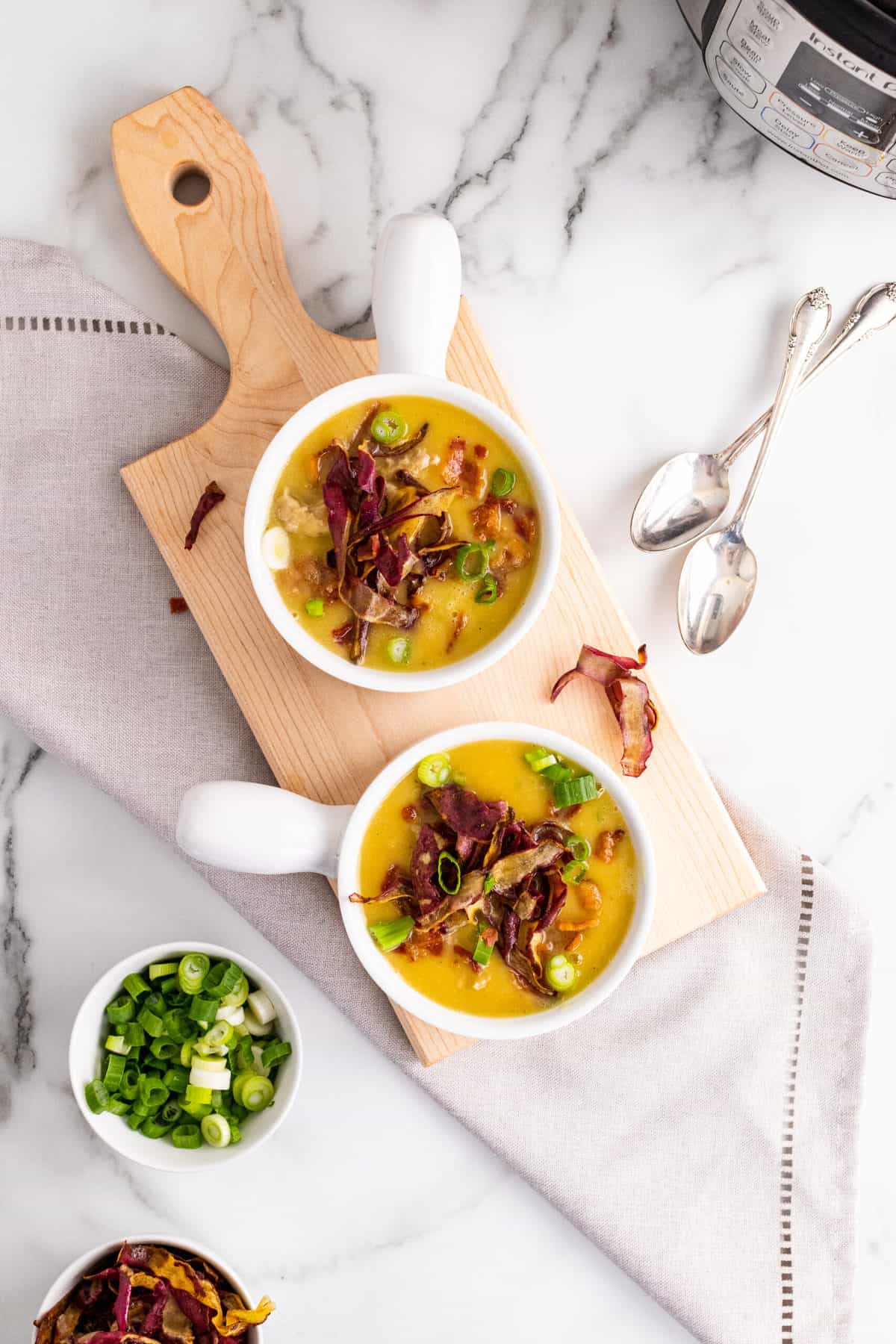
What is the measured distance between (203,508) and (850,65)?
1.51 m

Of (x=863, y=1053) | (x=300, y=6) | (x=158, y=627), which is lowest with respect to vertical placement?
(x=863, y=1053)

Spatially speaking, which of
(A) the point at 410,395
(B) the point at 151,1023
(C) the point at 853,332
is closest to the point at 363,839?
(B) the point at 151,1023

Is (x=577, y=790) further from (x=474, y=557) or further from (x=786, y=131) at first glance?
(x=786, y=131)

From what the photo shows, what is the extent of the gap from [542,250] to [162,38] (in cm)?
102

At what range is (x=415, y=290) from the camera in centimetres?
232

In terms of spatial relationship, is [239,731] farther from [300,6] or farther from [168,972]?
[300,6]

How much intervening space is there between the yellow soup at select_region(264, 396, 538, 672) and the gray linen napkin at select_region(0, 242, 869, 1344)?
0.39 meters

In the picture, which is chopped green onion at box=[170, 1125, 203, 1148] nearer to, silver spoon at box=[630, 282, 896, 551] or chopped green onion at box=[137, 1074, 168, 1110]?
chopped green onion at box=[137, 1074, 168, 1110]

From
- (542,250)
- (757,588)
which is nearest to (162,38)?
(542,250)

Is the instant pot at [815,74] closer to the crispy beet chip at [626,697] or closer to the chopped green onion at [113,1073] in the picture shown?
the crispy beet chip at [626,697]

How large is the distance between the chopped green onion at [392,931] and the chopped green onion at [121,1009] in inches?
23.9

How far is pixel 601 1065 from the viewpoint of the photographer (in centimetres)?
267

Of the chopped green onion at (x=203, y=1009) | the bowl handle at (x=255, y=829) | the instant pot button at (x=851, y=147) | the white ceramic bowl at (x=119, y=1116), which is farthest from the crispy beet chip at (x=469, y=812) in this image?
the instant pot button at (x=851, y=147)

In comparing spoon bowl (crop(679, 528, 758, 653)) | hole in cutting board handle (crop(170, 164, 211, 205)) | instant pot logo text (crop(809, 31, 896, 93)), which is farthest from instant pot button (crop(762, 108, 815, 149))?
hole in cutting board handle (crop(170, 164, 211, 205))
